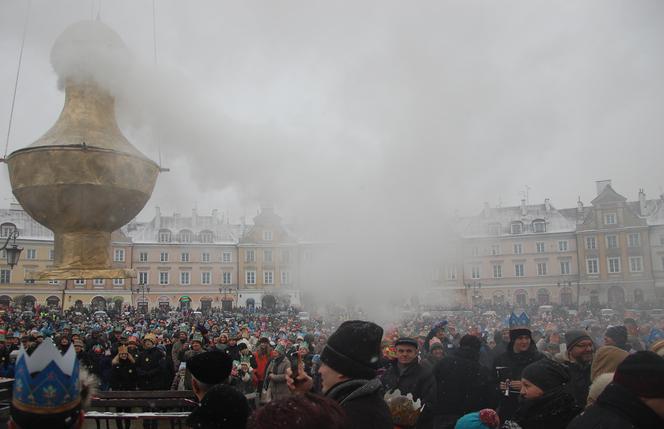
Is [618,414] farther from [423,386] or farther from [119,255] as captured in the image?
[119,255]

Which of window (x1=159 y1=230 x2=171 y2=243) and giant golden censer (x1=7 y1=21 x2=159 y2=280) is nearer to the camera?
giant golden censer (x1=7 y1=21 x2=159 y2=280)

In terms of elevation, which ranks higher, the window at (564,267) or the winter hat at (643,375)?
the window at (564,267)

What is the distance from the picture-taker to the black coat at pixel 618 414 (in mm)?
2666

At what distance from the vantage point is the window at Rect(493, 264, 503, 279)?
6800 cm

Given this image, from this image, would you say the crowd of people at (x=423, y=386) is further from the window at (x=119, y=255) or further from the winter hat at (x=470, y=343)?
the window at (x=119, y=255)

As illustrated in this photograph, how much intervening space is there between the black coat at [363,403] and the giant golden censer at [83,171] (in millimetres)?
2060

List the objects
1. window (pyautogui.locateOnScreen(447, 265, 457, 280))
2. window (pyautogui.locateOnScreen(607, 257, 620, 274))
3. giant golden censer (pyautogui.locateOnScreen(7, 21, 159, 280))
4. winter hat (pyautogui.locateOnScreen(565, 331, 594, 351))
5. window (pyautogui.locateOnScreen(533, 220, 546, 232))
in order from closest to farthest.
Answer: giant golden censer (pyautogui.locateOnScreen(7, 21, 159, 280)) → winter hat (pyautogui.locateOnScreen(565, 331, 594, 351)) → window (pyautogui.locateOnScreen(607, 257, 620, 274)) → window (pyautogui.locateOnScreen(447, 265, 457, 280)) → window (pyautogui.locateOnScreen(533, 220, 546, 232))

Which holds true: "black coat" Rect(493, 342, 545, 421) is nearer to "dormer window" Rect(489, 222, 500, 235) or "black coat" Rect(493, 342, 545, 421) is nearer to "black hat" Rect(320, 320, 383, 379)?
"black hat" Rect(320, 320, 383, 379)

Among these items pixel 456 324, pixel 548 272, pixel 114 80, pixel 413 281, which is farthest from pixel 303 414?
pixel 548 272

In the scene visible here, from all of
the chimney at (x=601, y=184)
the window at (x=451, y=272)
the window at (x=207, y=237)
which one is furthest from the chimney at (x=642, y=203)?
the window at (x=207, y=237)

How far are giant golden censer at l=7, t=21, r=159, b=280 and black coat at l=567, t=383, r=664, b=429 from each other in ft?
10.7

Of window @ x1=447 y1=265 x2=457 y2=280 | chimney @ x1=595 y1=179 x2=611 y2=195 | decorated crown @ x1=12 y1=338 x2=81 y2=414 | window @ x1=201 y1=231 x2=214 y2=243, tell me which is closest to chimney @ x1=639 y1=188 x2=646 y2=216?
chimney @ x1=595 y1=179 x2=611 y2=195

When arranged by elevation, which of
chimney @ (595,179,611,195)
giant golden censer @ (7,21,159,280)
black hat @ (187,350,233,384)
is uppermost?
chimney @ (595,179,611,195)

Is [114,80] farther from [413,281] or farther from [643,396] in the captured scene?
[413,281]
